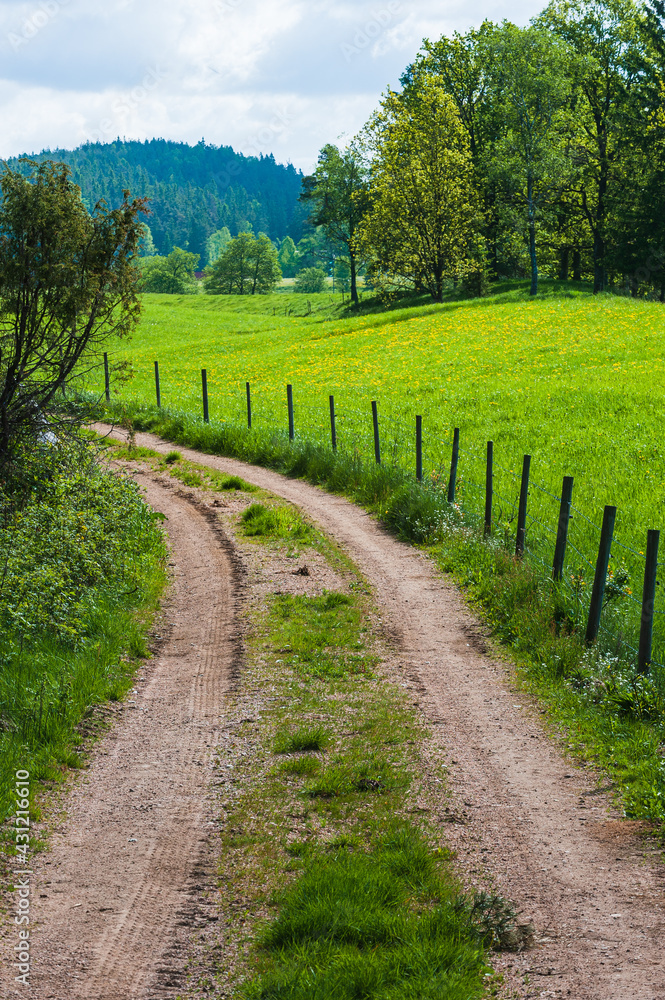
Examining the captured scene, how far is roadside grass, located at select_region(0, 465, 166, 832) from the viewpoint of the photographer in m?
7.41

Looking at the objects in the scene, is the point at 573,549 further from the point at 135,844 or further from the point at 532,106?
the point at 532,106

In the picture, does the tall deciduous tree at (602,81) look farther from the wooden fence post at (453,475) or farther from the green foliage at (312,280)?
the green foliage at (312,280)

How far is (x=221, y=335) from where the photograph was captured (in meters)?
61.4

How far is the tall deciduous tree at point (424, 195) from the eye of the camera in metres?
54.8

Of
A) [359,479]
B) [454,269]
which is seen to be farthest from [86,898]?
[454,269]

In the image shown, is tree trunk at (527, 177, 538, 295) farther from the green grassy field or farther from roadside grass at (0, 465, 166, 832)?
roadside grass at (0, 465, 166, 832)

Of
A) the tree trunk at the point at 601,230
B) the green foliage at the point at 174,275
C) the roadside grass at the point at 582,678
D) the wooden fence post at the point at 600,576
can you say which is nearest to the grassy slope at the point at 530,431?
the roadside grass at the point at 582,678

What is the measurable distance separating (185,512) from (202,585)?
4490mm

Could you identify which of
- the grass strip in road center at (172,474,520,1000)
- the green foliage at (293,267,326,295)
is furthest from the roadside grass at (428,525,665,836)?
the green foliage at (293,267,326,295)

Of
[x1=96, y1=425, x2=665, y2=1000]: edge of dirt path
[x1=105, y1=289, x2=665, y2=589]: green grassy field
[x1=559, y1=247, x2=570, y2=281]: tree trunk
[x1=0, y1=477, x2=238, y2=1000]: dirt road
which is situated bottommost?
[x1=96, y1=425, x2=665, y2=1000]: edge of dirt path

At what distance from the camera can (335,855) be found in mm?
5699

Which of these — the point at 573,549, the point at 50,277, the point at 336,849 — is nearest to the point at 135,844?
the point at 336,849

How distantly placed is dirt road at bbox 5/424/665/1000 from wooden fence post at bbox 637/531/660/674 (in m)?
1.25

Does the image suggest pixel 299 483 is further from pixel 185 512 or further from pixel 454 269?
pixel 454 269
